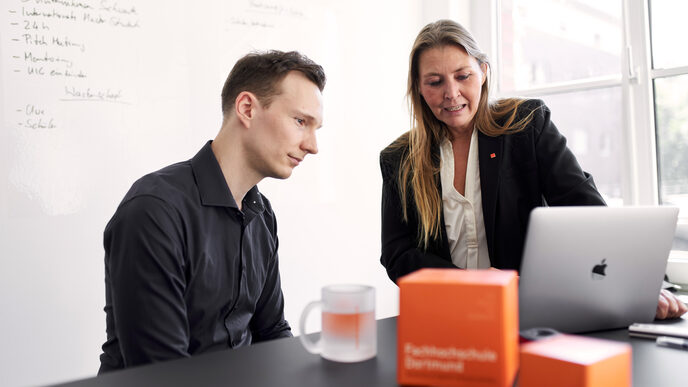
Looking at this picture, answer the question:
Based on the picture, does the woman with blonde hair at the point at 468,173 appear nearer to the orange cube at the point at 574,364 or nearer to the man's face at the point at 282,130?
the man's face at the point at 282,130

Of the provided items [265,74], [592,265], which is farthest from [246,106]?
[592,265]

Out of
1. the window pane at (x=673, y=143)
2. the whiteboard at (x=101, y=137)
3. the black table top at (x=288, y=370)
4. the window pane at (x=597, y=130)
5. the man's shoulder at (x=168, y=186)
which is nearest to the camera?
the black table top at (x=288, y=370)

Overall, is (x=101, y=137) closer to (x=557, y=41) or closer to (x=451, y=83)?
(x=451, y=83)

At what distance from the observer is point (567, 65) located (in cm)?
291

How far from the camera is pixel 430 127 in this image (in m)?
1.78

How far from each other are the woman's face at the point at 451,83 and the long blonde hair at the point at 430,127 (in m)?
0.03

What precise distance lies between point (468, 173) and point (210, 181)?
778 mm

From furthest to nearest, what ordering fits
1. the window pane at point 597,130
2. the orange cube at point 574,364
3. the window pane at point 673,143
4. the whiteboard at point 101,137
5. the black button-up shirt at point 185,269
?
the window pane at point 597,130 < the window pane at point 673,143 < the whiteboard at point 101,137 < the black button-up shirt at point 185,269 < the orange cube at point 574,364

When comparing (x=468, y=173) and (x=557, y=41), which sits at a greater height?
(x=557, y=41)

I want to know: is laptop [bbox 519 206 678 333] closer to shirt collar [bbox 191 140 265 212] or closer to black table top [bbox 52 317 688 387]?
black table top [bbox 52 317 688 387]

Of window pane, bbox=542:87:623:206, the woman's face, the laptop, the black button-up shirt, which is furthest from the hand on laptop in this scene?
window pane, bbox=542:87:623:206

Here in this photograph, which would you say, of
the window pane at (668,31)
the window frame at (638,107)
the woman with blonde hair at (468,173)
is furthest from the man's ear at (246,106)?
the window pane at (668,31)

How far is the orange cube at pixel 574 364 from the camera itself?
24.2 inches

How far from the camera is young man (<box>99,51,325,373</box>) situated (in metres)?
1.11
